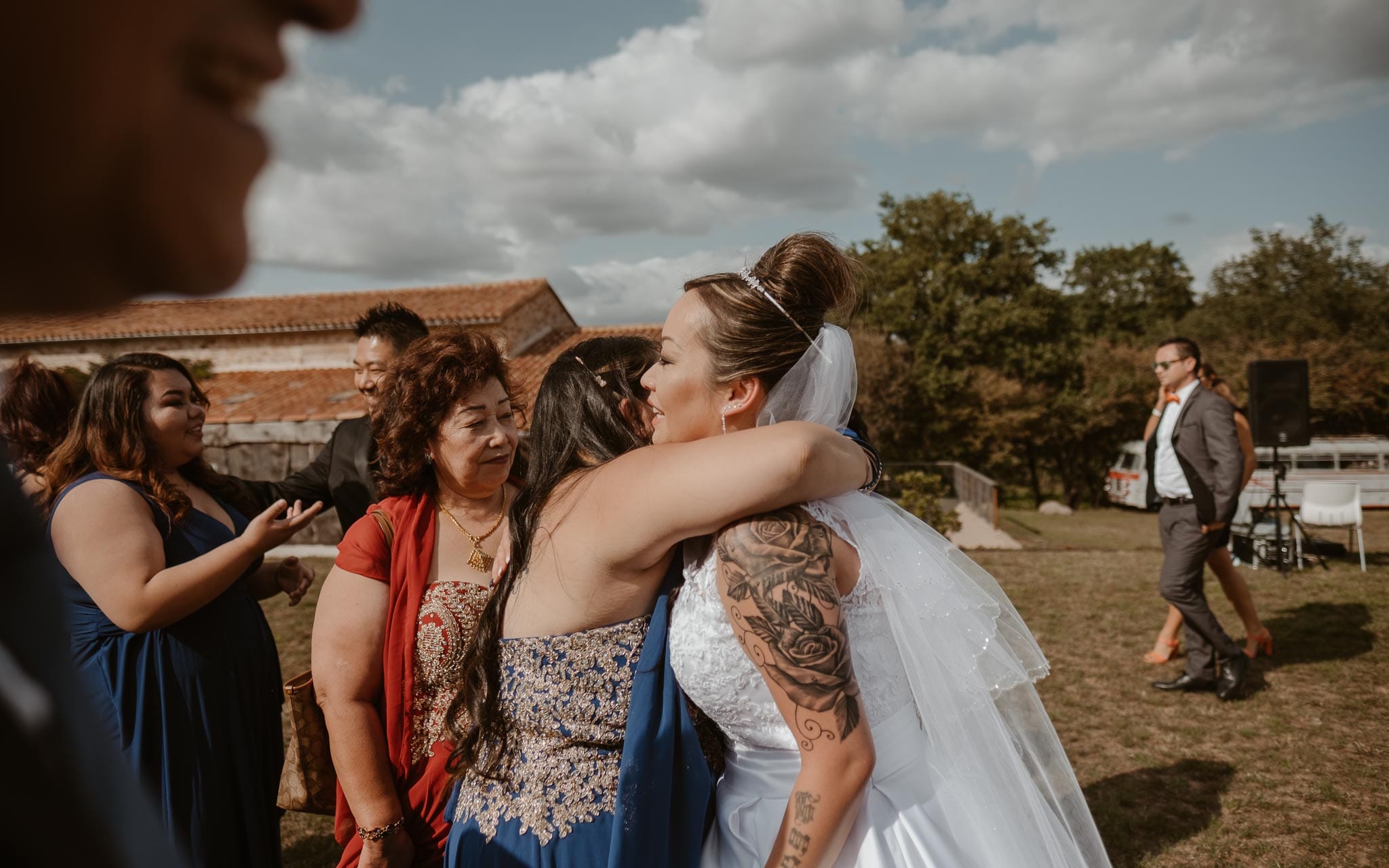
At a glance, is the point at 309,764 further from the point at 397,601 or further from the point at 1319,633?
the point at 1319,633

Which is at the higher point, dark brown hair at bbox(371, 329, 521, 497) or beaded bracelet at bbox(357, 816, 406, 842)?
dark brown hair at bbox(371, 329, 521, 497)

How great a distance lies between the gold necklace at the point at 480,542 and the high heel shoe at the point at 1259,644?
6.37m

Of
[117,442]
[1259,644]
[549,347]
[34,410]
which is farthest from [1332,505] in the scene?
[549,347]

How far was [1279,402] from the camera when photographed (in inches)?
416

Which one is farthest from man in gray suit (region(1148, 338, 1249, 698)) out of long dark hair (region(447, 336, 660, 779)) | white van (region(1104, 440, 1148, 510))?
white van (region(1104, 440, 1148, 510))

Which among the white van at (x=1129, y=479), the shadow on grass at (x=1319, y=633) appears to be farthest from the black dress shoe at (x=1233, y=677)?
the white van at (x=1129, y=479)

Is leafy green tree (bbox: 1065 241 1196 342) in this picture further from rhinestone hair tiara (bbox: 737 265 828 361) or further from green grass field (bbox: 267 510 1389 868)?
rhinestone hair tiara (bbox: 737 265 828 361)

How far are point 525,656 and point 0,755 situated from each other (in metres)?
1.51

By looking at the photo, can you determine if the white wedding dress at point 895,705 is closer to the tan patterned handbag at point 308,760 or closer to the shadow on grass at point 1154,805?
the tan patterned handbag at point 308,760

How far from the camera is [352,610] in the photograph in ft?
7.25

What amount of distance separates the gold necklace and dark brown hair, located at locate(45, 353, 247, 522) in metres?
1.03

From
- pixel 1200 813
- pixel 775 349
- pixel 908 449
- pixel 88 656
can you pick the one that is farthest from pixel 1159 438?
pixel 908 449

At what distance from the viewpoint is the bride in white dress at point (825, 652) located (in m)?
1.61

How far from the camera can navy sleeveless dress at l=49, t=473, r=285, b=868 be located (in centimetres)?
257
